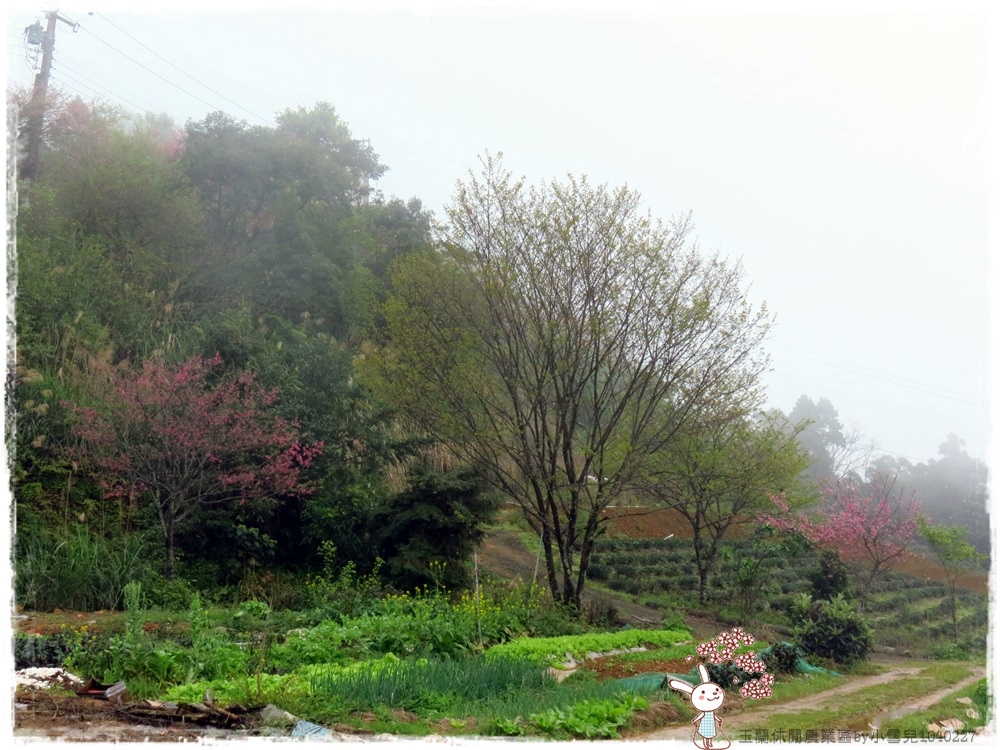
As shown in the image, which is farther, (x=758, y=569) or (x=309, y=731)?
(x=758, y=569)

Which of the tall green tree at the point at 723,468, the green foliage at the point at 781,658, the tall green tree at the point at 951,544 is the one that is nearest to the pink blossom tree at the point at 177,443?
the tall green tree at the point at 723,468

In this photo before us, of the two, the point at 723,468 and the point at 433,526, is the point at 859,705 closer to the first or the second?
the point at 433,526

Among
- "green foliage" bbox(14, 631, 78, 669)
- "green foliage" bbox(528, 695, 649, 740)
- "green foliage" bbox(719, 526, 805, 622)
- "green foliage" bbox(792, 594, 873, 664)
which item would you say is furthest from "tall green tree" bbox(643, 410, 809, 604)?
"green foliage" bbox(14, 631, 78, 669)

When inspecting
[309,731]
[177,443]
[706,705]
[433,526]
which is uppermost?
[177,443]

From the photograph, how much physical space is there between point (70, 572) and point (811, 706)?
399 inches

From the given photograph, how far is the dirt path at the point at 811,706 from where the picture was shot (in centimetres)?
615

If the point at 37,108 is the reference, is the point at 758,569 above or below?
below

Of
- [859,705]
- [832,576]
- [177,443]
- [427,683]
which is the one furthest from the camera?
[832,576]

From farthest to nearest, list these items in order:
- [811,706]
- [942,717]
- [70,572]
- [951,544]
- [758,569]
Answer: [758,569]
[951,544]
[70,572]
[811,706]
[942,717]

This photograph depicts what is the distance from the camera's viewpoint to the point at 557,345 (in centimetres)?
1468

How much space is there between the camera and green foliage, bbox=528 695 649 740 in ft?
19.3

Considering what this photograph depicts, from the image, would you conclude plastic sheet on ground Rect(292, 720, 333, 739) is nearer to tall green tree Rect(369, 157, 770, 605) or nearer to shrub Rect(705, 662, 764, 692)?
shrub Rect(705, 662, 764, 692)

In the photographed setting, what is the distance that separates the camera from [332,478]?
16141 mm

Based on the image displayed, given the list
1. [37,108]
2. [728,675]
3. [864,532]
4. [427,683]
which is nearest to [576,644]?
[728,675]
